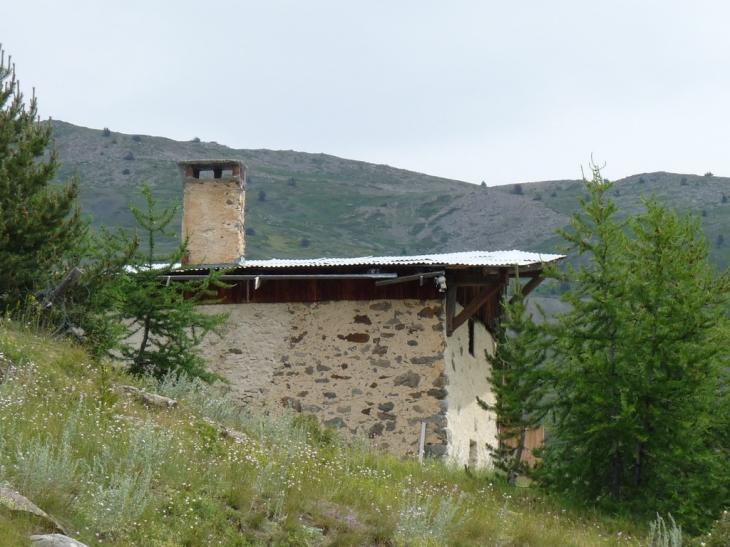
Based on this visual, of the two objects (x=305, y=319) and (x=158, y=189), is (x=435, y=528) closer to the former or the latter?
(x=305, y=319)

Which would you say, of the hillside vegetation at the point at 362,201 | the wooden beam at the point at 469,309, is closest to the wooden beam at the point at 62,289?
the wooden beam at the point at 469,309

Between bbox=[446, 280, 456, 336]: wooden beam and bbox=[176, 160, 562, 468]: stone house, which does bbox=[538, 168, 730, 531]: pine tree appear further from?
bbox=[446, 280, 456, 336]: wooden beam

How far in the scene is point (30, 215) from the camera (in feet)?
37.2

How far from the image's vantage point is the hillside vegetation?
87875mm

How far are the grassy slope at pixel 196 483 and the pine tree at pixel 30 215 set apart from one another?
118 cm

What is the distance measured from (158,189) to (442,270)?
270ft

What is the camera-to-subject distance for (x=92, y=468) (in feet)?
23.5

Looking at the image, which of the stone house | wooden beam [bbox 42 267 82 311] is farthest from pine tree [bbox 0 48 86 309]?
the stone house

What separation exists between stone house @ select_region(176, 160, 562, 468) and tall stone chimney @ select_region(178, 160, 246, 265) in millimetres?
1605

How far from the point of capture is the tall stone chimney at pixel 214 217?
17.4 metres

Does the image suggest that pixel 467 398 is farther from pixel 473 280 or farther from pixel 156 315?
pixel 156 315

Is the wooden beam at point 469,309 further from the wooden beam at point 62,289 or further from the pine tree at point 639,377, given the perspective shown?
the wooden beam at point 62,289

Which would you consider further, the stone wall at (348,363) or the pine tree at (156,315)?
the stone wall at (348,363)

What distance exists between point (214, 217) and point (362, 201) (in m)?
92.0
